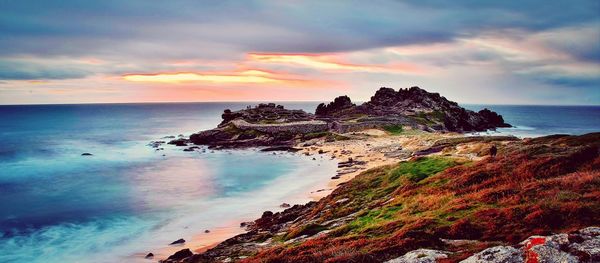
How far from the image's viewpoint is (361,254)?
46.7 feet

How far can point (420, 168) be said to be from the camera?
34.0 meters

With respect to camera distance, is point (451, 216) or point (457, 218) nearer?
point (457, 218)

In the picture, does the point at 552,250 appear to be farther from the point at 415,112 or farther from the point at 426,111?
the point at 426,111

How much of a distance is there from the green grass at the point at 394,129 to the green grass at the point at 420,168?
5470 centimetres

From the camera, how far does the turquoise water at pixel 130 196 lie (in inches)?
1257

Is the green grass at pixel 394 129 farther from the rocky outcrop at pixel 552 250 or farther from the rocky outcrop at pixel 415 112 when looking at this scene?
the rocky outcrop at pixel 552 250

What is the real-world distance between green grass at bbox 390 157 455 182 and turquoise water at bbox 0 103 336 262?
1020 centimetres

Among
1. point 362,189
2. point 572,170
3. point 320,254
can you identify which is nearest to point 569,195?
point 572,170

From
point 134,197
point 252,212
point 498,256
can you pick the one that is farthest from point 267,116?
point 498,256

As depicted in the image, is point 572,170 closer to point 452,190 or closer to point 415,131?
point 452,190

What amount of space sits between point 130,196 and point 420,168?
32.8 metres

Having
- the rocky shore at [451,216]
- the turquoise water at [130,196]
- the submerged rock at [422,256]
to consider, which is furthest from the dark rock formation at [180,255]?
the submerged rock at [422,256]

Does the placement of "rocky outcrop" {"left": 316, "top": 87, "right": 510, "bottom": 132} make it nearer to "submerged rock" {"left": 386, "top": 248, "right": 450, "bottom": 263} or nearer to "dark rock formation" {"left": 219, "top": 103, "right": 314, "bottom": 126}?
"dark rock formation" {"left": 219, "top": 103, "right": 314, "bottom": 126}

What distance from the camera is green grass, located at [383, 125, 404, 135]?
91669 mm
